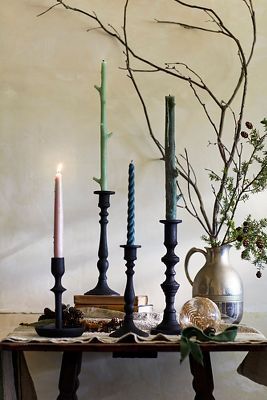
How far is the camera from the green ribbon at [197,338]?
3.56ft

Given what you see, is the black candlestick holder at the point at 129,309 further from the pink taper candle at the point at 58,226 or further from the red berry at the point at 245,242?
the red berry at the point at 245,242

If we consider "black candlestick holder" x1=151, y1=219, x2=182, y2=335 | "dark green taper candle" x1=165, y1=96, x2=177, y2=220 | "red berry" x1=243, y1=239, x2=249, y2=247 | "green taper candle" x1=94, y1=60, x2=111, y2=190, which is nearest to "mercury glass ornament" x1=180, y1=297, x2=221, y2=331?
"black candlestick holder" x1=151, y1=219, x2=182, y2=335

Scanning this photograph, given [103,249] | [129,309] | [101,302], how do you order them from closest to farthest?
[129,309] < [101,302] < [103,249]

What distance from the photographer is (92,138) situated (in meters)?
1.83

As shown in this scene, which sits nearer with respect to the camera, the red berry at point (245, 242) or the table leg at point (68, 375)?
the table leg at point (68, 375)

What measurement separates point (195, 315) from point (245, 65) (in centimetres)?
77

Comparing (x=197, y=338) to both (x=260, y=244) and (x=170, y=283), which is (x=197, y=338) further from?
(x=260, y=244)

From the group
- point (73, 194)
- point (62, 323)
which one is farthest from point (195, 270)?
point (62, 323)

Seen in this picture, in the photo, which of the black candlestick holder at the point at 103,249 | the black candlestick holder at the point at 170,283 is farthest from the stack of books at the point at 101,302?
the black candlestick holder at the point at 170,283

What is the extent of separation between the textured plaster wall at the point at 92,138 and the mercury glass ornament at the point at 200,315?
0.49 metres

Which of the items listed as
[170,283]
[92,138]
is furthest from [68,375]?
[92,138]

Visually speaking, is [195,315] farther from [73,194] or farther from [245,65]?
[245,65]

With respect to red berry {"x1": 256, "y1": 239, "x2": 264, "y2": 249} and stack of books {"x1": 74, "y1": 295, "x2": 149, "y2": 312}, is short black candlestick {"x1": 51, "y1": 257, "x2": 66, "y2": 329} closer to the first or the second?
stack of books {"x1": 74, "y1": 295, "x2": 149, "y2": 312}

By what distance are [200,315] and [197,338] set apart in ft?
0.35
